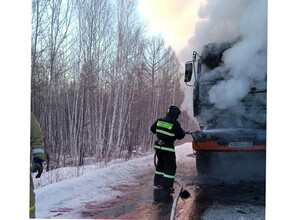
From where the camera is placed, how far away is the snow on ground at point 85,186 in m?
4.17

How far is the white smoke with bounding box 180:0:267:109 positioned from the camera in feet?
15.4

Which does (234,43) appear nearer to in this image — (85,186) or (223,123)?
(223,123)

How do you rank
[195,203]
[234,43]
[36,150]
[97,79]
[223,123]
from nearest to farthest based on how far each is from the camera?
[36,150], [195,203], [234,43], [223,123], [97,79]

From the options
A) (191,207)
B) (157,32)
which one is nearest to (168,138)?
(191,207)

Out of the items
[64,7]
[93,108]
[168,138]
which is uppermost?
[64,7]

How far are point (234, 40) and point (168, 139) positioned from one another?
6.27 ft

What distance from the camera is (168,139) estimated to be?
4793 millimetres

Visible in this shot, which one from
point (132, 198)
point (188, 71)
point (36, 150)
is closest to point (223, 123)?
point (188, 71)

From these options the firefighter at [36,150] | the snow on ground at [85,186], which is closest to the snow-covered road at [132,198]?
the snow on ground at [85,186]

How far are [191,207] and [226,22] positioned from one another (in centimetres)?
297

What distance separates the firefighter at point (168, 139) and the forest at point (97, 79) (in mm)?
728

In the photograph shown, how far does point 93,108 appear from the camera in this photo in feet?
21.6

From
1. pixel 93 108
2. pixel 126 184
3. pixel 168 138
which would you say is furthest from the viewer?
pixel 93 108
